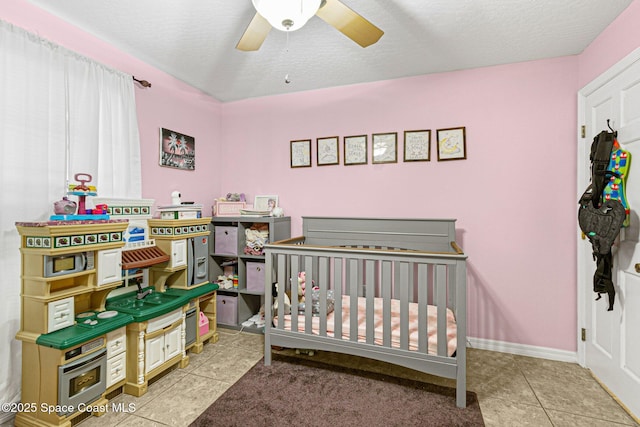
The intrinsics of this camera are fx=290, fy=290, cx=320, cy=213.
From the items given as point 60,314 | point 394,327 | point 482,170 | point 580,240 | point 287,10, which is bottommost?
point 394,327

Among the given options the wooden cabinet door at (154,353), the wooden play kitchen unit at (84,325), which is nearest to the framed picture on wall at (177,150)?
the wooden play kitchen unit at (84,325)

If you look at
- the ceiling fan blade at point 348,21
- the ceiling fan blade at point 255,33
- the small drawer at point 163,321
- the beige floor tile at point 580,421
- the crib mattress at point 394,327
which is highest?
the ceiling fan blade at point 255,33

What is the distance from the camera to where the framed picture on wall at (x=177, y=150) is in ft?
8.93

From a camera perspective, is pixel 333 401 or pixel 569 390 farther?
pixel 569 390

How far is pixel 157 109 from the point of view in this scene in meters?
2.66

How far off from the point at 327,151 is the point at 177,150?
1.50m

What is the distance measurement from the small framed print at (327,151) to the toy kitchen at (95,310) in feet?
4.83

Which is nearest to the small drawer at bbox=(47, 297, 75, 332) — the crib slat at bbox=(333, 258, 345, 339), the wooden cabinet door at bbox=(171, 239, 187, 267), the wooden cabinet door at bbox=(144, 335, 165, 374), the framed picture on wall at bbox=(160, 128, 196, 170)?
the wooden cabinet door at bbox=(144, 335, 165, 374)

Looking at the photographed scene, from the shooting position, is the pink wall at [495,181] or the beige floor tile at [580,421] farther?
the pink wall at [495,181]

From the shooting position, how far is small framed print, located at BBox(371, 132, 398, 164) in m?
2.82

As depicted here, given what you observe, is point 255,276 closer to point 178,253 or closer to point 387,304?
point 178,253


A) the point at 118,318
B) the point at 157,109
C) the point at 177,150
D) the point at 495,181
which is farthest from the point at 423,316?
the point at 157,109

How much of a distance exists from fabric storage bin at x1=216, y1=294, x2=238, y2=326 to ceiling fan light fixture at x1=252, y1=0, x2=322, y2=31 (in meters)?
2.49

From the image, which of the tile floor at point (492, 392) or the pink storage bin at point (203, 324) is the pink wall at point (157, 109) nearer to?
the pink storage bin at point (203, 324)
